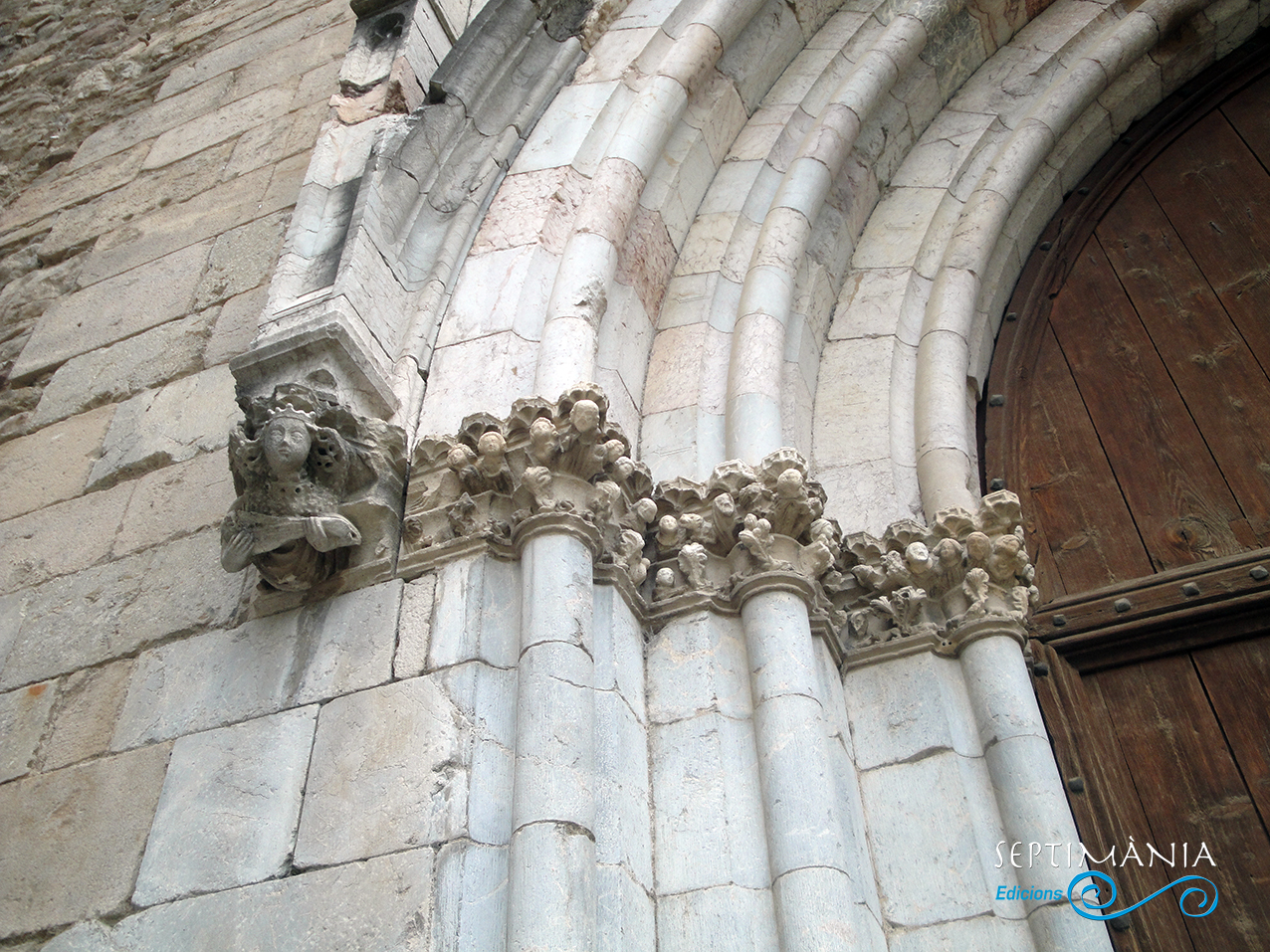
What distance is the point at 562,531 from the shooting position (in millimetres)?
2414

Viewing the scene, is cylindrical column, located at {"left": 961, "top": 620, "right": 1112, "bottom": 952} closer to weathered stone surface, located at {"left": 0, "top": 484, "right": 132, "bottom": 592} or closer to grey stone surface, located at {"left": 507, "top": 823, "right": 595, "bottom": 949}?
grey stone surface, located at {"left": 507, "top": 823, "right": 595, "bottom": 949}

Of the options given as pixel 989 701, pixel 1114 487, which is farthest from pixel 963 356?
pixel 989 701

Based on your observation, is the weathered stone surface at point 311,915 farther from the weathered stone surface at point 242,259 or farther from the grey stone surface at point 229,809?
the weathered stone surface at point 242,259

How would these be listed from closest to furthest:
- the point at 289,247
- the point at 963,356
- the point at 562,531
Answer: the point at 562,531
the point at 289,247
the point at 963,356

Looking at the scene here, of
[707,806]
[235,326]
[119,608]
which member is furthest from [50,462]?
[707,806]

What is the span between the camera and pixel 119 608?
2.90 m

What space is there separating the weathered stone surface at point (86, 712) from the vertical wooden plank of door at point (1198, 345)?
2931 millimetres

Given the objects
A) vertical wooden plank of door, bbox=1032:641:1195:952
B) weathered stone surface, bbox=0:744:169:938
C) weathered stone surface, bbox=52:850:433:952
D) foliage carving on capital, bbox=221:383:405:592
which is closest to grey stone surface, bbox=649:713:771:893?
weathered stone surface, bbox=52:850:433:952

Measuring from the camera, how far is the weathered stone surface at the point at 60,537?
10.3ft

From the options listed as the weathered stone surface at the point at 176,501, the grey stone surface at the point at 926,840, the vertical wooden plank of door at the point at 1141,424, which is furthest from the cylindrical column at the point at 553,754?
the vertical wooden plank of door at the point at 1141,424

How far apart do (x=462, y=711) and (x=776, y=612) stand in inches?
28.5

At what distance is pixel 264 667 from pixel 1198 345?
2968mm

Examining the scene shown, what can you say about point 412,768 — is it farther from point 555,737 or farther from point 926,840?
point 926,840

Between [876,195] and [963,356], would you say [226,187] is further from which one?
[963,356]
